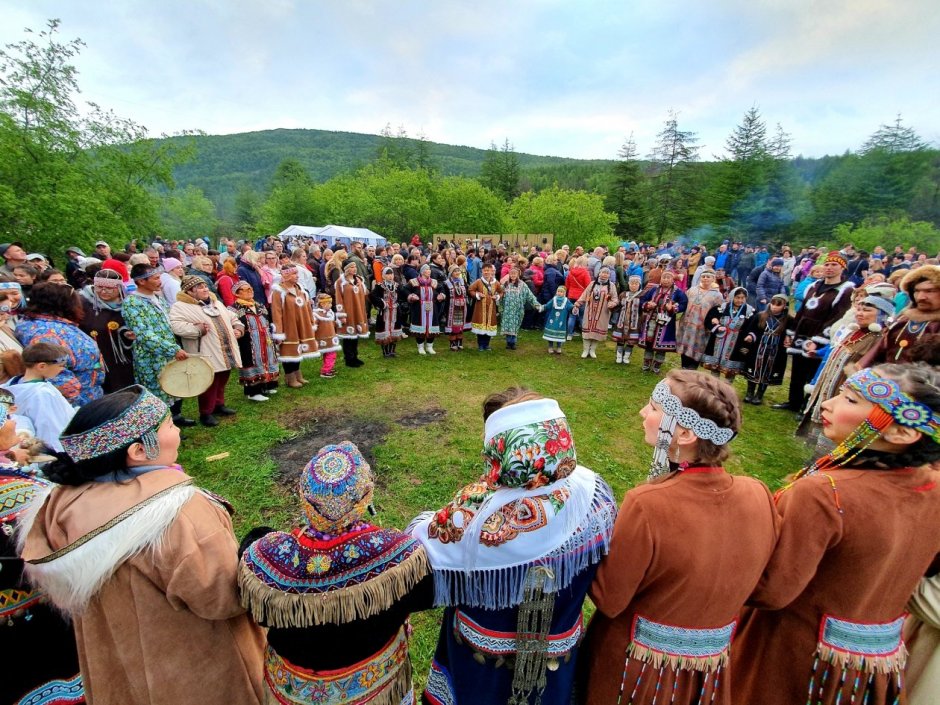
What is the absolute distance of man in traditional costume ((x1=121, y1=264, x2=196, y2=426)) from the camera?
4.90 metres

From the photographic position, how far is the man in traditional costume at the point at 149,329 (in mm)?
4898

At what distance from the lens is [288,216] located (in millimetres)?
48125

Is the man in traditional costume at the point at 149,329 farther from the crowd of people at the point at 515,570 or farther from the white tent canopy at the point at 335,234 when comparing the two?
the white tent canopy at the point at 335,234

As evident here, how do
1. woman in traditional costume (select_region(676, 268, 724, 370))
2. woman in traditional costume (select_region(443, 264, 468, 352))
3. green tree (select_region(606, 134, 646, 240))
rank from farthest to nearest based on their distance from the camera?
green tree (select_region(606, 134, 646, 240))
woman in traditional costume (select_region(443, 264, 468, 352))
woman in traditional costume (select_region(676, 268, 724, 370))

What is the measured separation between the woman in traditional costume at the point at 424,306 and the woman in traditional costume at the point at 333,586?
7819 millimetres

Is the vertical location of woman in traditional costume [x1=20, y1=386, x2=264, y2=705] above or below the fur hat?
below

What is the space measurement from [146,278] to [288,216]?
48.4 m

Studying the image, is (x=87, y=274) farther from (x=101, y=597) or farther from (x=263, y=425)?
(x=101, y=597)

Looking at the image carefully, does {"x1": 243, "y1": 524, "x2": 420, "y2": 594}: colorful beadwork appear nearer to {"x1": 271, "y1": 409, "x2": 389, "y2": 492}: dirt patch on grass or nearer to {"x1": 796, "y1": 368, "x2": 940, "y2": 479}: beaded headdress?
{"x1": 796, "y1": 368, "x2": 940, "y2": 479}: beaded headdress

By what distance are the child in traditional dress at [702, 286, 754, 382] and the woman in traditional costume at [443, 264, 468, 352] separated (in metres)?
4.83

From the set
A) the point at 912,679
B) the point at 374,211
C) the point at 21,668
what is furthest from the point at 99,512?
the point at 374,211

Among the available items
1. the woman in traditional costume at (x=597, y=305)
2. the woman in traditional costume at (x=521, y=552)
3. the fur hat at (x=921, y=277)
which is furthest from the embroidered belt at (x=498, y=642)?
the woman in traditional costume at (x=597, y=305)

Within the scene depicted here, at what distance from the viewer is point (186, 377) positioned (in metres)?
4.86

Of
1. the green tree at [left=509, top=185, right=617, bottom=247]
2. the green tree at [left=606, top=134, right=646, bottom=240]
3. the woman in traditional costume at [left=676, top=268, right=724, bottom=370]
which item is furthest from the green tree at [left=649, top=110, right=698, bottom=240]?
the woman in traditional costume at [left=676, top=268, right=724, bottom=370]
